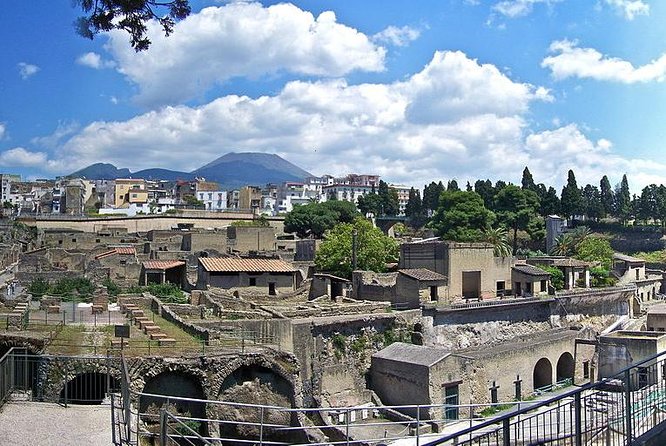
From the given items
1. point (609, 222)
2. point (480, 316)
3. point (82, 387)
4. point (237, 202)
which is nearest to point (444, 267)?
point (480, 316)

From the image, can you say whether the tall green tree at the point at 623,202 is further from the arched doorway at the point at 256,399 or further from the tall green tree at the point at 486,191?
the arched doorway at the point at 256,399

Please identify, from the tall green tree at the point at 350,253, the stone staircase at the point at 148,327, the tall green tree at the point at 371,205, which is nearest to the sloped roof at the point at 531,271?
the tall green tree at the point at 350,253

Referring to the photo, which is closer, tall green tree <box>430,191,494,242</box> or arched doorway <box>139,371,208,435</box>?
arched doorway <box>139,371,208,435</box>

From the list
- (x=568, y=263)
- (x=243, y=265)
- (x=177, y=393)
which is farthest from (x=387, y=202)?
(x=177, y=393)

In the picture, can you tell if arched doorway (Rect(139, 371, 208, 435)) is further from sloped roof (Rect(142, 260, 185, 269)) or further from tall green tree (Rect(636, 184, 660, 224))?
tall green tree (Rect(636, 184, 660, 224))

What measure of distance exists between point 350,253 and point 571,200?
46760 mm

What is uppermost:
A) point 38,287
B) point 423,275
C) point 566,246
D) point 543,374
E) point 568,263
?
point 566,246

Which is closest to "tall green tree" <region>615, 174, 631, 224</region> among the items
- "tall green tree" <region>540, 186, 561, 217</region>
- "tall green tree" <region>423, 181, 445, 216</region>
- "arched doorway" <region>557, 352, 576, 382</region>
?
"tall green tree" <region>540, 186, 561, 217</region>

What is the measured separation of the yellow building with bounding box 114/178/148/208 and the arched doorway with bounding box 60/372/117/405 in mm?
99846

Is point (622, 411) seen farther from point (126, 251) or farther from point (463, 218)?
point (463, 218)

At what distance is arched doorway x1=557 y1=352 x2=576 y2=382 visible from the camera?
34.2 m

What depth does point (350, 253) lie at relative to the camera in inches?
1861

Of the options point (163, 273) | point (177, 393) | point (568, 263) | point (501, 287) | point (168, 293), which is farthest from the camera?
point (568, 263)

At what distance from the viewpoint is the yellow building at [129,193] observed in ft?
389
